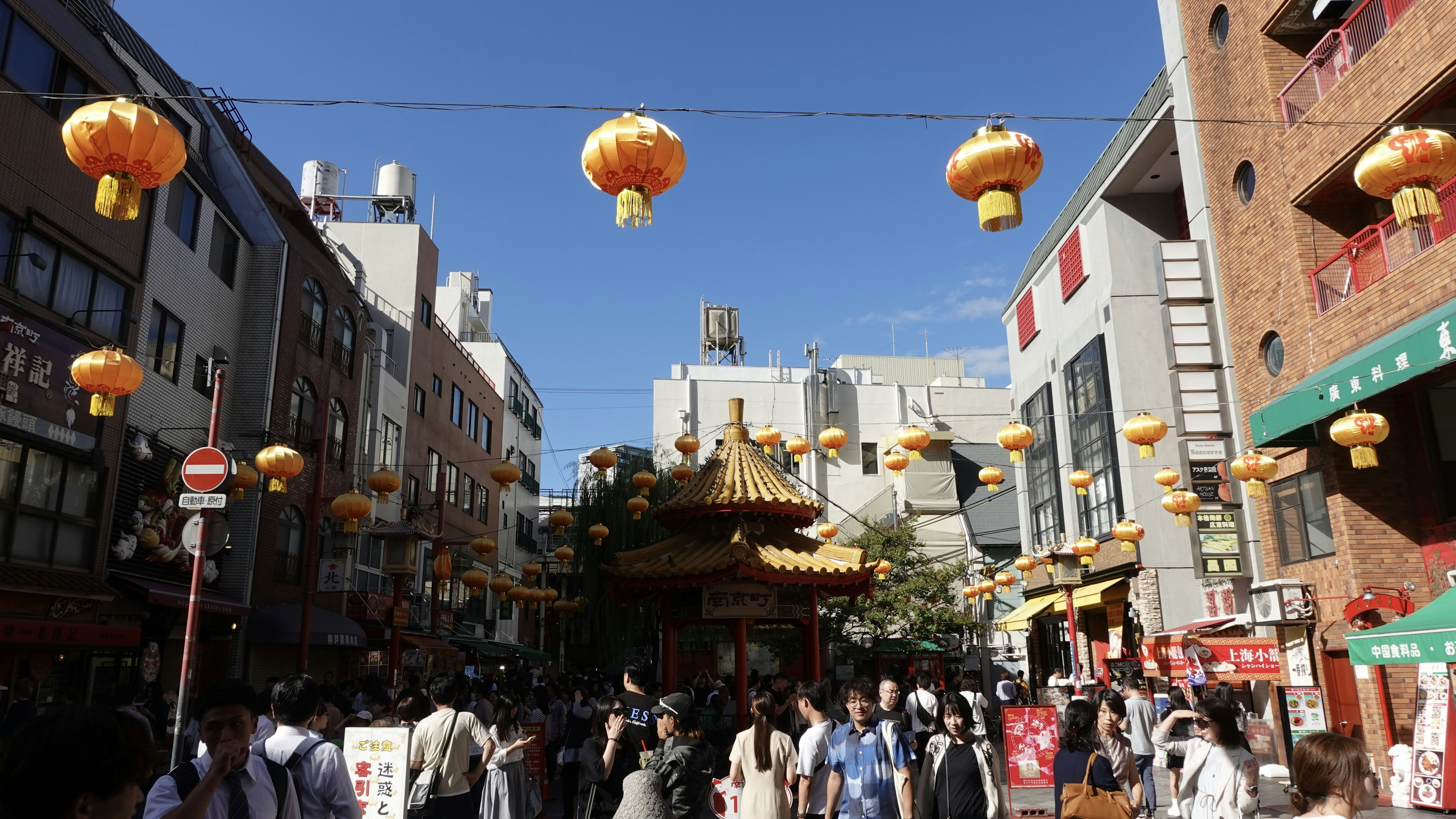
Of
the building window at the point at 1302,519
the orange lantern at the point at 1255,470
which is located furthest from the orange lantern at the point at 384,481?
the building window at the point at 1302,519

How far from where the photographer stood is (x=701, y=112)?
29.5 ft

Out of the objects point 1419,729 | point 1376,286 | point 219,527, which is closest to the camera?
point 1419,729

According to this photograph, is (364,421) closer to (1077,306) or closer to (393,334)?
(393,334)

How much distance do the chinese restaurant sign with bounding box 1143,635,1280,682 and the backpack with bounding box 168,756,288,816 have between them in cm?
1599

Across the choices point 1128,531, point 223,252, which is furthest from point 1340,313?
point 223,252

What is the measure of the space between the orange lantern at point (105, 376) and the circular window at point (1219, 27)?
1929 cm

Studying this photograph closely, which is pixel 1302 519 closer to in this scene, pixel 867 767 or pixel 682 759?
pixel 867 767

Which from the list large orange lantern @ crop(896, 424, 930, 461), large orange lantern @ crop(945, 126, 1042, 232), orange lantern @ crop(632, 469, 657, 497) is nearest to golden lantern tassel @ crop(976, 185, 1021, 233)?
large orange lantern @ crop(945, 126, 1042, 232)

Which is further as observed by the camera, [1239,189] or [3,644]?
[1239,189]

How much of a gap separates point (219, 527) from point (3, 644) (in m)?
4.47

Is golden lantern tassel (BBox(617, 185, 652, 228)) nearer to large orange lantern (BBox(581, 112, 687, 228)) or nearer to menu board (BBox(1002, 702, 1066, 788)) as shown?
large orange lantern (BBox(581, 112, 687, 228))

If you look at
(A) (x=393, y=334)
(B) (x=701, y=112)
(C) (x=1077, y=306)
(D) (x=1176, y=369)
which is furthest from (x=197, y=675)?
(C) (x=1077, y=306)

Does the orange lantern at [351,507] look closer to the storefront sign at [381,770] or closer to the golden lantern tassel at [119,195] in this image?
the golden lantern tassel at [119,195]

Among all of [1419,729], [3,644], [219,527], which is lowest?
[1419,729]
